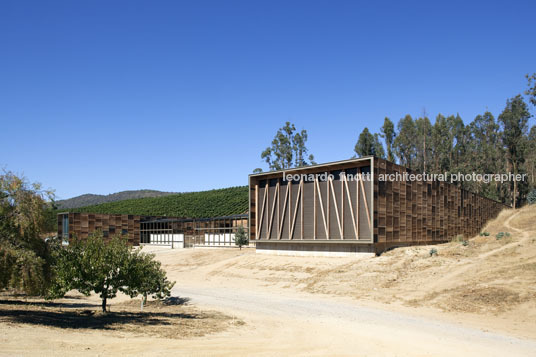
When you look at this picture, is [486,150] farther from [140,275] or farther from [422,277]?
[140,275]

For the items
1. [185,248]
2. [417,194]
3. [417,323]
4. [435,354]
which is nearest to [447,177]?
[417,194]

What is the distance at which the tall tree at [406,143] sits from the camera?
73938 millimetres

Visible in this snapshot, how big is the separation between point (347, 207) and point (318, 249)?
4115 millimetres

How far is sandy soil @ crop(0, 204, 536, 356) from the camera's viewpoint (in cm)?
1115

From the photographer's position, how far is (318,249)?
32531mm

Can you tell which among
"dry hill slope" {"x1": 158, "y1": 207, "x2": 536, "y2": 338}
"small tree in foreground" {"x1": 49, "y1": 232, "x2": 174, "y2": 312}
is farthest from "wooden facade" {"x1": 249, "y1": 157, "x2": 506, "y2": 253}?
"small tree in foreground" {"x1": 49, "y1": 232, "x2": 174, "y2": 312}

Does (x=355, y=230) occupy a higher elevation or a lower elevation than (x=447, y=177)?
lower

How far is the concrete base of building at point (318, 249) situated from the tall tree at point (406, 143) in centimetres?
4529

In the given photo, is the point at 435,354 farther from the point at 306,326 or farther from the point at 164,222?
the point at 164,222

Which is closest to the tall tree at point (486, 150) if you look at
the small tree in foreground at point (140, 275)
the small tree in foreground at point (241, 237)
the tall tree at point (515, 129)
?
the tall tree at point (515, 129)

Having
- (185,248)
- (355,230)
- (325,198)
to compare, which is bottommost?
(185,248)

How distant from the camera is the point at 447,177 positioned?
70.1 m

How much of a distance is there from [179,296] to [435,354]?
15038 mm

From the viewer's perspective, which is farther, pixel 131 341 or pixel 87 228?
pixel 87 228
